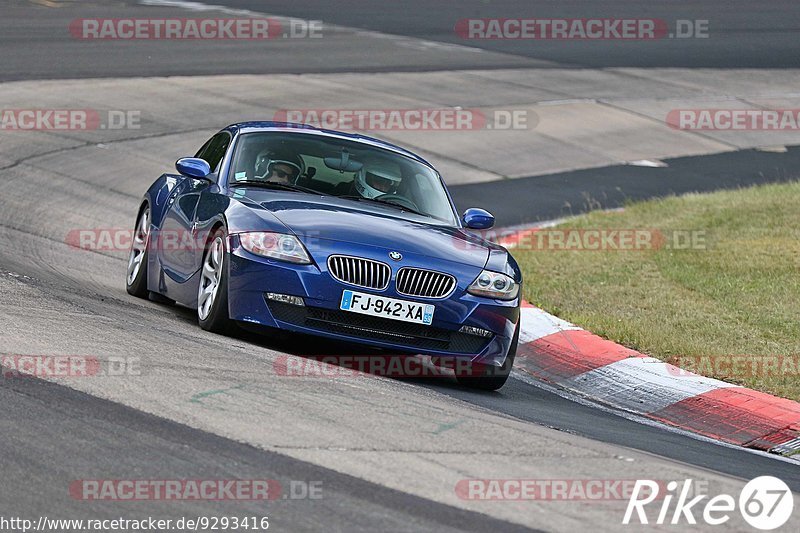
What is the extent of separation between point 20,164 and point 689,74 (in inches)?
583

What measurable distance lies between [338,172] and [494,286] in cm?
161

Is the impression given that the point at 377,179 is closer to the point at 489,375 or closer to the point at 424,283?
the point at 424,283

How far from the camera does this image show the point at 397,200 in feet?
30.7

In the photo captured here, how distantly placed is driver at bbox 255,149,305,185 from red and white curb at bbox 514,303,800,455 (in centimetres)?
209

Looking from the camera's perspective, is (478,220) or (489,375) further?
(478,220)

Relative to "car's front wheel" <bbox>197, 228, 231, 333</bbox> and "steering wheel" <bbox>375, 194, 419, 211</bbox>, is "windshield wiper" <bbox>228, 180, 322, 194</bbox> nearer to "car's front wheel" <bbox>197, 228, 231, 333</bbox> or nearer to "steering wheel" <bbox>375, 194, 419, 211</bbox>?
"steering wheel" <bbox>375, 194, 419, 211</bbox>

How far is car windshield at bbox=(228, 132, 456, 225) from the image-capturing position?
9.23 meters

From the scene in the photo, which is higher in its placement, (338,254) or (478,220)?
(338,254)

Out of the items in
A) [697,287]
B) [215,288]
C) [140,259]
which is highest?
[215,288]

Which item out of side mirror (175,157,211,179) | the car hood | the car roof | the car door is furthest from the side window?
the car hood

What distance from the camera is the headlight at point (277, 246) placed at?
7.92 metres

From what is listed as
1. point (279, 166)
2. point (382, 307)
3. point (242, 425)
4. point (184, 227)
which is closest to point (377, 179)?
point (279, 166)

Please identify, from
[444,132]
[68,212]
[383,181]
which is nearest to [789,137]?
[444,132]

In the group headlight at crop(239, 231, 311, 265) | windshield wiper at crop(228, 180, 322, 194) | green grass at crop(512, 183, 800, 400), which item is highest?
windshield wiper at crop(228, 180, 322, 194)
